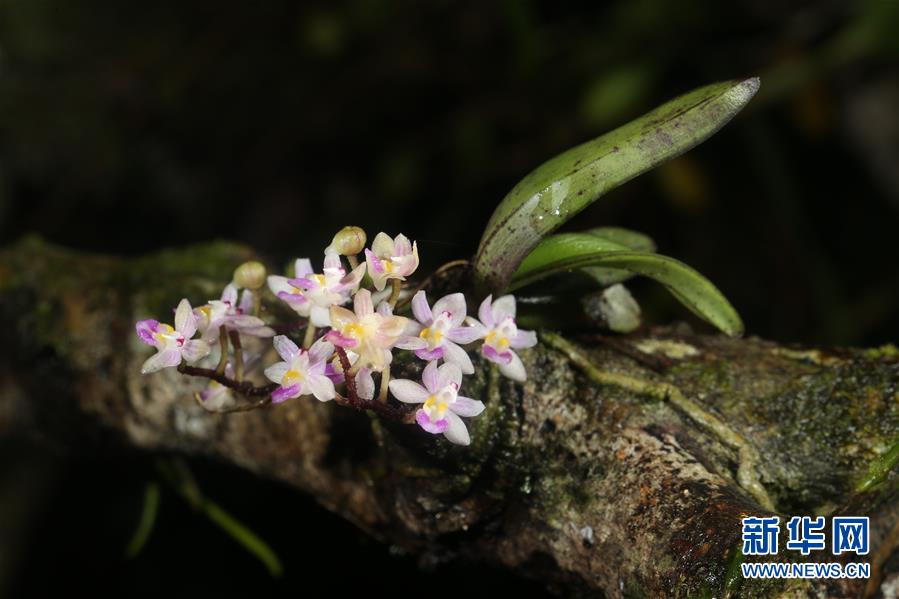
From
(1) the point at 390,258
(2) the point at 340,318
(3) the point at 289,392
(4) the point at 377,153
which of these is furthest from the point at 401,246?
(4) the point at 377,153

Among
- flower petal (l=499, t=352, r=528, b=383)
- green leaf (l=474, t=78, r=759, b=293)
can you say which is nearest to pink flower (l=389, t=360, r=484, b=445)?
flower petal (l=499, t=352, r=528, b=383)

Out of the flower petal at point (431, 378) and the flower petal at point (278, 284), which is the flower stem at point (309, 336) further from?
the flower petal at point (431, 378)

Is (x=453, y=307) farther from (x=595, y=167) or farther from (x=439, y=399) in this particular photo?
(x=595, y=167)

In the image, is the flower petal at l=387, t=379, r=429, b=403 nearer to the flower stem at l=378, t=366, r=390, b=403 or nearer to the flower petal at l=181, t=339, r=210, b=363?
the flower stem at l=378, t=366, r=390, b=403

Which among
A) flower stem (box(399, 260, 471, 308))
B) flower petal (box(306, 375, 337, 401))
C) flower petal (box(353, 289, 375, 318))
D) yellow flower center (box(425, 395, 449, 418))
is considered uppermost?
flower stem (box(399, 260, 471, 308))

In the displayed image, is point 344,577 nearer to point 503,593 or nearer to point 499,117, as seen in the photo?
point 503,593

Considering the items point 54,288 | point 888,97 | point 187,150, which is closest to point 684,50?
point 888,97
